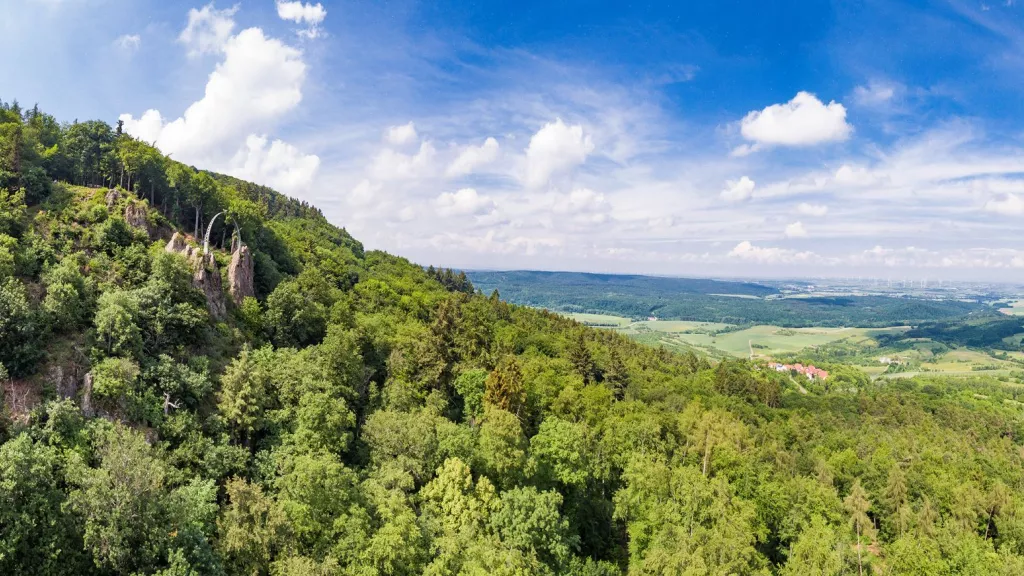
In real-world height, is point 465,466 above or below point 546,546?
above

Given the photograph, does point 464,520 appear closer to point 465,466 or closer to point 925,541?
point 465,466

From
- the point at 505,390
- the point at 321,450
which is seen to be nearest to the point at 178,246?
the point at 321,450

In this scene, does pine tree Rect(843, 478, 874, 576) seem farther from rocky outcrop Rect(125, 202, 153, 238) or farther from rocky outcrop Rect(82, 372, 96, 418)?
rocky outcrop Rect(125, 202, 153, 238)

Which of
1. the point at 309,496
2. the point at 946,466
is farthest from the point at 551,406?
the point at 946,466

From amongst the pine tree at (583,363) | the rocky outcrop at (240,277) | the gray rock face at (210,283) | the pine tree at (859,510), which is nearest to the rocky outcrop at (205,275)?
the gray rock face at (210,283)

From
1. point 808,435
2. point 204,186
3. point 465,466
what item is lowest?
point 808,435

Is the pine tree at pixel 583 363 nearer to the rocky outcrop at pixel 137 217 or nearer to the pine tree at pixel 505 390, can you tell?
the pine tree at pixel 505 390

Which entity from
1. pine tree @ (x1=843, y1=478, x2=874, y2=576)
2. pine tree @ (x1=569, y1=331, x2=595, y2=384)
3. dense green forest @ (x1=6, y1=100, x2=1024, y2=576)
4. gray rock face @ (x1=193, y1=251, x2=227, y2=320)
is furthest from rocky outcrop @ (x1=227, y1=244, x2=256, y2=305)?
pine tree @ (x1=843, y1=478, x2=874, y2=576)
